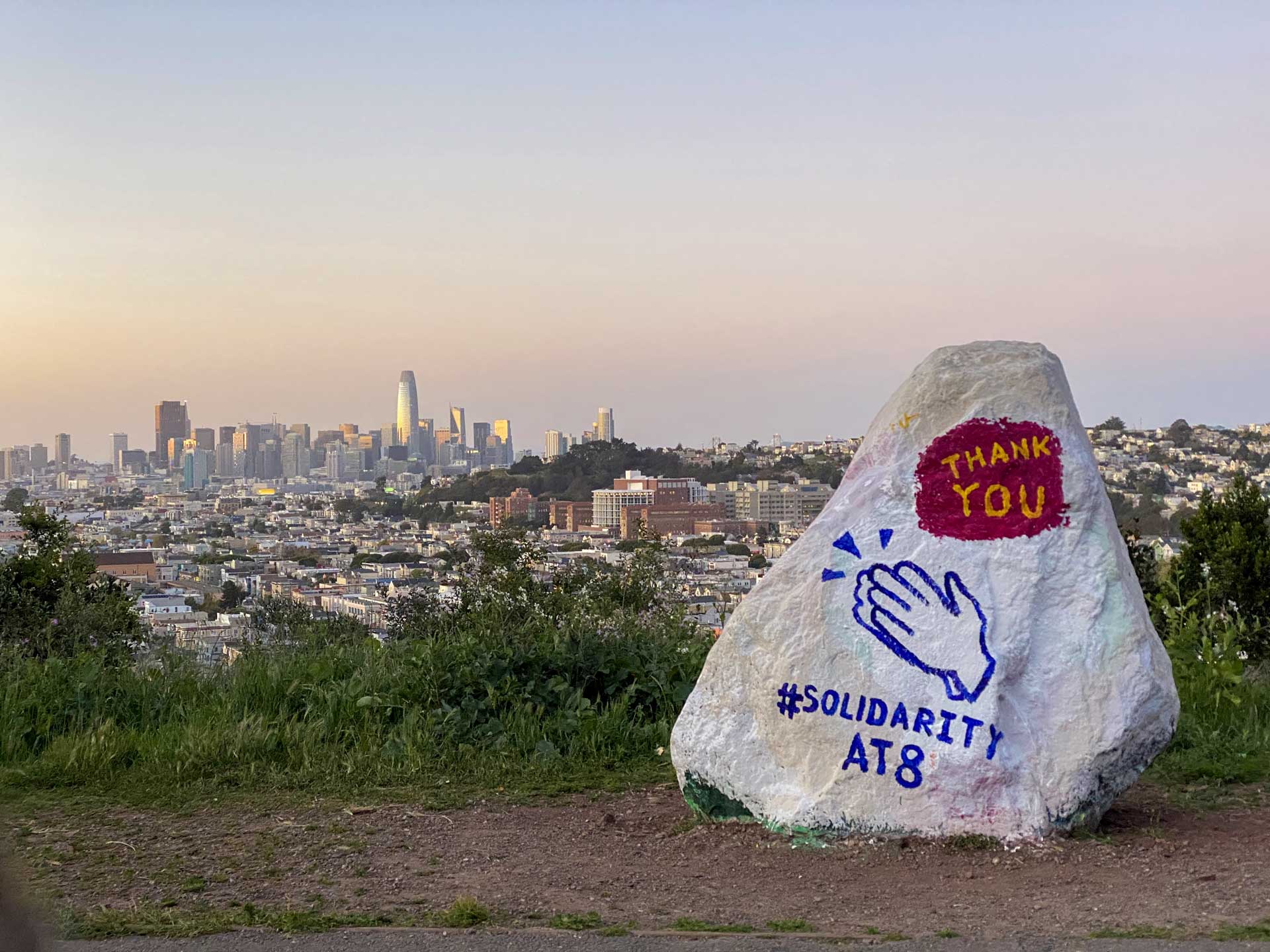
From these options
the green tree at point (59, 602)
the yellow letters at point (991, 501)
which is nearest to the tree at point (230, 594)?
the green tree at point (59, 602)

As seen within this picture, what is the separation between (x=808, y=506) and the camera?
18031 millimetres

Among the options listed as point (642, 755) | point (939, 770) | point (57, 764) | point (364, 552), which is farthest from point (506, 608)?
point (364, 552)

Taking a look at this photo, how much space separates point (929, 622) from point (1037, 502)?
2.53 feet

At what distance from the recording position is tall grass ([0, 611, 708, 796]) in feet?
22.8

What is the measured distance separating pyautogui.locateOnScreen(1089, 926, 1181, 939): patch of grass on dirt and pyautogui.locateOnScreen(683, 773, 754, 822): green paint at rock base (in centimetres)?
176

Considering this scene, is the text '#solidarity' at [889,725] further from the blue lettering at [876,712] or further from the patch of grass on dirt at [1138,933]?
the patch of grass on dirt at [1138,933]

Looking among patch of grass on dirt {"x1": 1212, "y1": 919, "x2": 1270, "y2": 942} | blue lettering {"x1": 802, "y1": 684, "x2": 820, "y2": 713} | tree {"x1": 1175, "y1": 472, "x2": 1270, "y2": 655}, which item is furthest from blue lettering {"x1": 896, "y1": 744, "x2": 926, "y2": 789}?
tree {"x1": 1175, "y1": 472, "x2": 1270, "y2": 655}

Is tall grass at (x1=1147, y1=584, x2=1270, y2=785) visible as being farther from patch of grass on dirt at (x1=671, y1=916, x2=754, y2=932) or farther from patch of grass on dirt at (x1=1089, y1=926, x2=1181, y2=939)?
patch of grass on dirt at (x1=671, y1=916, x2=754, y2=932)

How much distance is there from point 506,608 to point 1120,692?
5.39 metres

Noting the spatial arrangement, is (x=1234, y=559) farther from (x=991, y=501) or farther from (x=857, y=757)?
(x=857, y=757)

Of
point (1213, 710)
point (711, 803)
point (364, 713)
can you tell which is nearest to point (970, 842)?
point (711, 803)

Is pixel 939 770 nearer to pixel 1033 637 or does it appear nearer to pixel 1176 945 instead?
pixel 1033 637

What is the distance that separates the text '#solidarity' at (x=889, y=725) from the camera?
5500 millimetres

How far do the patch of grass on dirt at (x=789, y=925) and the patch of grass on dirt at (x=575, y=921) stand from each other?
2.12ft
